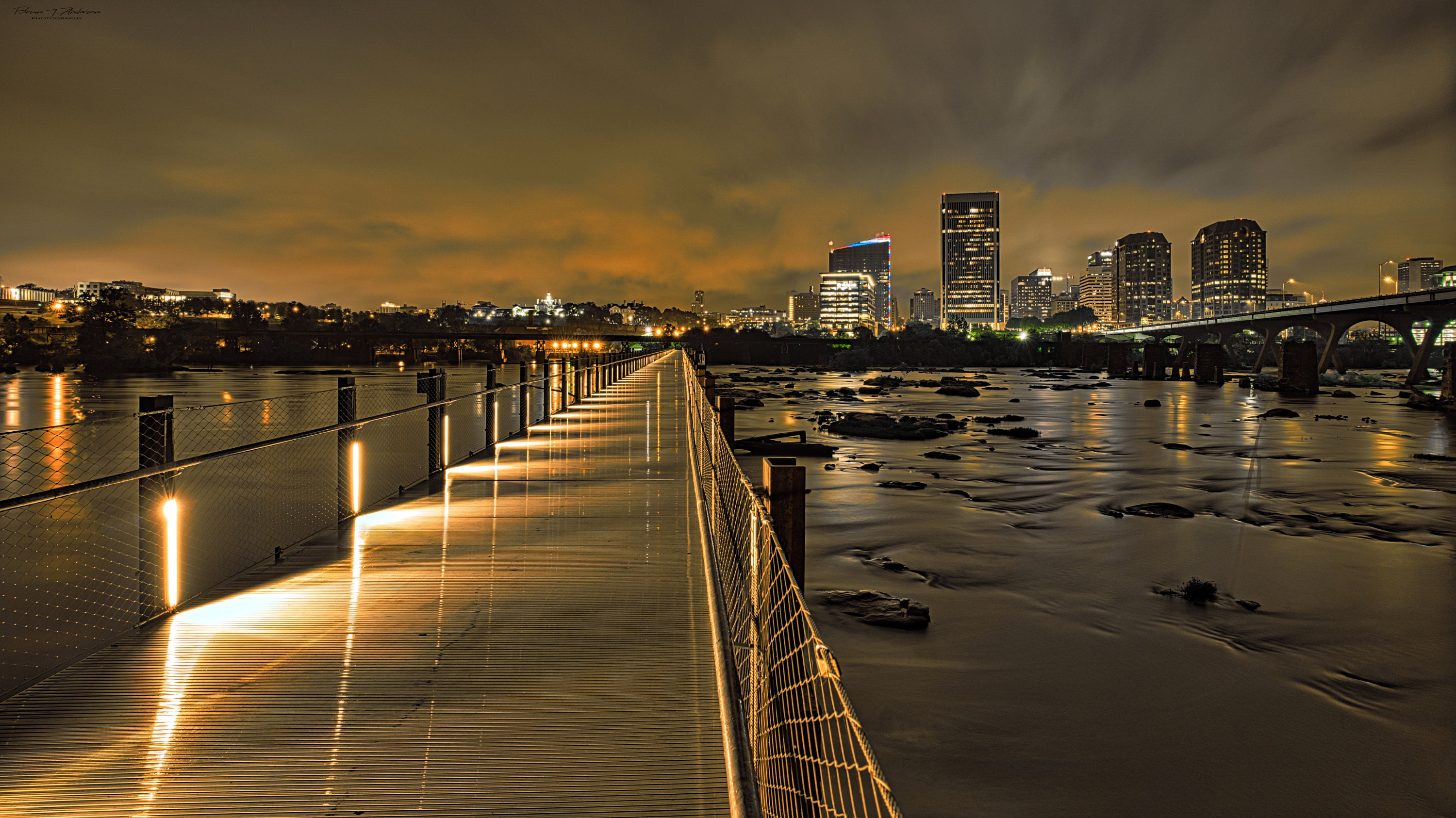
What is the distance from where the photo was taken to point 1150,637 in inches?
280

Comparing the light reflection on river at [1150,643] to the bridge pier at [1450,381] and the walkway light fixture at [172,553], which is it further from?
the bridge pier at [1450,381]

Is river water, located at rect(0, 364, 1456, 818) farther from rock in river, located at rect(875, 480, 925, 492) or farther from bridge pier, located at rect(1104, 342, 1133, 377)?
bridge pier, located at rect(1104, 342, 1133, 377)

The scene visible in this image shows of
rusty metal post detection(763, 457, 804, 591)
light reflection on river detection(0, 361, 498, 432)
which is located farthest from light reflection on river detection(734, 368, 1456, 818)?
light reflection on river detection(0, 361, 498, 432)

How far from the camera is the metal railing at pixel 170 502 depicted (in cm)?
486

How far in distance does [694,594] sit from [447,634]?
160cm

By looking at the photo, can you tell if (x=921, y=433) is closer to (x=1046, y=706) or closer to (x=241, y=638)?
(x=1046, y=706)

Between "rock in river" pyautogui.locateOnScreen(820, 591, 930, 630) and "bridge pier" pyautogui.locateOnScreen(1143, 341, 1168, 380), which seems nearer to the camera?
"rock in river" pyautogui.locateOnScreen(820, 591, 930, 630)

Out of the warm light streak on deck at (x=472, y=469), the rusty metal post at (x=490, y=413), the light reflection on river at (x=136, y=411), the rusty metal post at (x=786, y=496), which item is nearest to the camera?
the rusty metal post at (x=786, y=496)

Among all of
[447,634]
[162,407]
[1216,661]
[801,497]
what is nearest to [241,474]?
[162,407]

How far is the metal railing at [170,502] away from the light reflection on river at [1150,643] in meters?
4.75

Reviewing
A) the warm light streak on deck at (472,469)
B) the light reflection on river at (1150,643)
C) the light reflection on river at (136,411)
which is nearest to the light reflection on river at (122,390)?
the light reflection on river at (136,411)

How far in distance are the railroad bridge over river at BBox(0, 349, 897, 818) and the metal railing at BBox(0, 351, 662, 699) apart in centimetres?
5

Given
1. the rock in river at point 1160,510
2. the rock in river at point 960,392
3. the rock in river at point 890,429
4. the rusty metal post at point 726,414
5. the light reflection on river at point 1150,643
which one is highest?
the rock in river at point 960,392

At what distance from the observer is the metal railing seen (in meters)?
4.86
